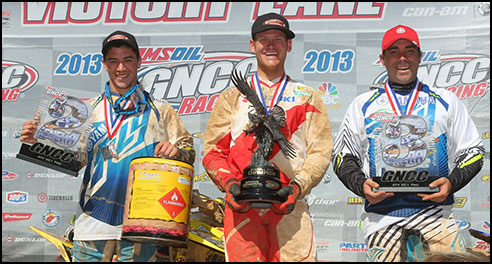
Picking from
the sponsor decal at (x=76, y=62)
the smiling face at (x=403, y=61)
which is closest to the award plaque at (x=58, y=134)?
the smiling face at (x=403, y=61)

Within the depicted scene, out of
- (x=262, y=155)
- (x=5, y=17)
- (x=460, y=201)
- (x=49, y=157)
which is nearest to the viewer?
(x=262, y=155)

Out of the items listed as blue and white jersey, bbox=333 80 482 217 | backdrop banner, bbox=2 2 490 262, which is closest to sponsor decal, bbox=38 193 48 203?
backdrop banner, bbox=2 2 490 262

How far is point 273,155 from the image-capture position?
2.97 m

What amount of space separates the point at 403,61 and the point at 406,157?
643 millimetres

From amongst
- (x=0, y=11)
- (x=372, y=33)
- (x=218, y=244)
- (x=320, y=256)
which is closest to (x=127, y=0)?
(x=0, y=11)

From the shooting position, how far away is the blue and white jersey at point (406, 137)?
288cm

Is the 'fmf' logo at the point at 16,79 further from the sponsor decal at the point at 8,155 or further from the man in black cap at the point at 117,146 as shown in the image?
the man in black cap at the point at 117,146

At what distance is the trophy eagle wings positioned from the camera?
2.85m

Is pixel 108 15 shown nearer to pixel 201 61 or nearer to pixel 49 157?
pixel 201 61

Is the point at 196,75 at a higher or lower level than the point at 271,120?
higher

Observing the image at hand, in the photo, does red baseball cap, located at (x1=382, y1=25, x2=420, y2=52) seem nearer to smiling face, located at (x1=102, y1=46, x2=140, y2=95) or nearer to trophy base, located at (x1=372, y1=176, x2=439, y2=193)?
trophy base, located at (x1=372, y1=176, x2=439, y2=193)

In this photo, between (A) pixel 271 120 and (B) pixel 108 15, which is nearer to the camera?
(A) pixel 271 120

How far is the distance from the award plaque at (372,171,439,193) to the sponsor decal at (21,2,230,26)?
3.06 metres

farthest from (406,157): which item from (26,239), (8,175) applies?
(8,175)
